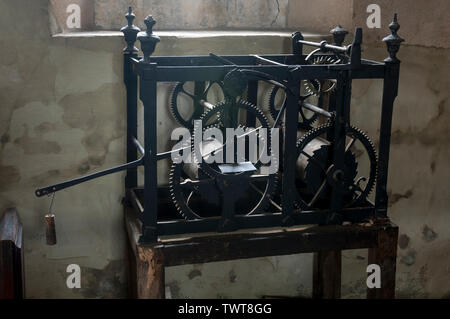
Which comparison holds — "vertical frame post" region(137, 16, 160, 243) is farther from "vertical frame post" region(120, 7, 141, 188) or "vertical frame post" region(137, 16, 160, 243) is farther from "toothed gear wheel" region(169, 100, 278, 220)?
"vertical frame post" region(120, 7, 141, 188)

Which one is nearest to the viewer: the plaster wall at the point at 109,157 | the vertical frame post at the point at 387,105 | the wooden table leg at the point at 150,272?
the wooden table leg at the point at 150,272

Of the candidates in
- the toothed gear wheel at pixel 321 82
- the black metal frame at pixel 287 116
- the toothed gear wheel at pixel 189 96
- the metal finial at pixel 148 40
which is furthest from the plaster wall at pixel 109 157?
the metal finial at pixel 148 40

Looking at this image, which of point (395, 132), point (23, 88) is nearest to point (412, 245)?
point (395, 132)

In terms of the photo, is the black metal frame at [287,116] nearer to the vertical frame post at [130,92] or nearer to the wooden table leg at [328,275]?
the vertical frame post at [130,92]

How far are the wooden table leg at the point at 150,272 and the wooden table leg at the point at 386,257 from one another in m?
0.94

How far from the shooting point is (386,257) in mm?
2812

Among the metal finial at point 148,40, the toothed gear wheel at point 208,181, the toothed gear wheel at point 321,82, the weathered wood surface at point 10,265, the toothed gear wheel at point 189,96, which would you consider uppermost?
the metal finial at point 148,40

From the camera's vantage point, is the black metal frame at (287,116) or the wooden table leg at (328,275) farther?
the wooden table leg at (328,275)

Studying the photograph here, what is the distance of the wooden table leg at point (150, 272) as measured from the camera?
257cm

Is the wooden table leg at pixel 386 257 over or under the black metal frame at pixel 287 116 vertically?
under

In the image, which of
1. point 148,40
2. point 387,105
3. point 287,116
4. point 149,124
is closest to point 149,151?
point 149,124

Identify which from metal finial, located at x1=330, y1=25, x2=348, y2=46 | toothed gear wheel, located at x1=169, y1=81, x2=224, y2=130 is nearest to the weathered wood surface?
toothed gear wheel, located at x1=169, y1=81, x2=224, y2=130

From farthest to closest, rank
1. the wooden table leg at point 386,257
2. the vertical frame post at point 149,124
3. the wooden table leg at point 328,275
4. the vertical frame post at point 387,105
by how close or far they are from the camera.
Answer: the wooden table leg at point 328,275 < the wooden table leg at point 386,257 < the vertical frame post at point 387,105 < the vertical frame post at point 149,124

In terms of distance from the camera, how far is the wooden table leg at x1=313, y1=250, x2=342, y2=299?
3441 millimetres
